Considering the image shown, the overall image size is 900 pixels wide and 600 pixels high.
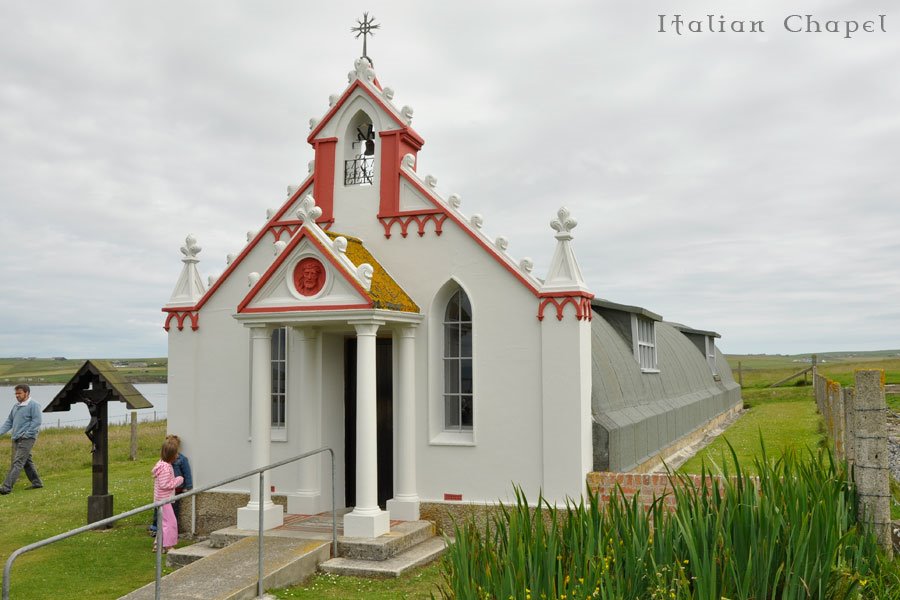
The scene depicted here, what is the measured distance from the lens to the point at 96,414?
14180mm

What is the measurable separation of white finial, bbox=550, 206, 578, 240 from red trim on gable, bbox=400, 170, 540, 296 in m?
0.80

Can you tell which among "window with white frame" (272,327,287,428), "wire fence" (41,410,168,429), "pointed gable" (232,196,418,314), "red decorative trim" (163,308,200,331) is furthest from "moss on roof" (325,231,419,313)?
"wire fence" (41,410,168,429)

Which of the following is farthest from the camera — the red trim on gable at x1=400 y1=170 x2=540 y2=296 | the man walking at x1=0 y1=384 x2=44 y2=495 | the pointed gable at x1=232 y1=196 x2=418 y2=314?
the man walking at x1=0 y1=384 x2=44 y2=495

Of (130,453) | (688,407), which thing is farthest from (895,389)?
(130,453)

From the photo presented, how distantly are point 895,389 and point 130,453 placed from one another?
27.7 metres

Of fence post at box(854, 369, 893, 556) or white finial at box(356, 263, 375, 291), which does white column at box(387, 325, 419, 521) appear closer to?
white finial at box(356, 263, 375, 291)

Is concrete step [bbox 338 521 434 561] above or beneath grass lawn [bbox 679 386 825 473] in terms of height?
beneath

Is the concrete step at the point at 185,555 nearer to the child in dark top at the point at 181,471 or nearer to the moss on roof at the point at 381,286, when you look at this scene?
the child in dark top at the point at 181,471

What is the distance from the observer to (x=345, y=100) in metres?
12.8

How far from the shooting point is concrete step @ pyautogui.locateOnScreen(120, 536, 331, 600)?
8.73 meters

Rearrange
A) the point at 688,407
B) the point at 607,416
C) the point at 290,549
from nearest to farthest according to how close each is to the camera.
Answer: the point at 290,549 < the point at 607,416 < the point at 688,407

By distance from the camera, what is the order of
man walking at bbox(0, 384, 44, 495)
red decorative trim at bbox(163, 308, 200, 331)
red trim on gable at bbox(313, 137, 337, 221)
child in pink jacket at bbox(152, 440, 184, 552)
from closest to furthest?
child in pink jacket at bbox(152, 440, 184, 552) < red trim on gable at bbox(313, 137, 337, 221) < red decorative trim at bbox(163, 308, 200, 331) < man walking at bbox(0, 384, 44, 495)

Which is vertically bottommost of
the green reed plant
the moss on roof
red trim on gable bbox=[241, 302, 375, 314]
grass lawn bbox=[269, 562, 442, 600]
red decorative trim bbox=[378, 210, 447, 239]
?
grass lawn bbox=[269, 562, 442, 600]

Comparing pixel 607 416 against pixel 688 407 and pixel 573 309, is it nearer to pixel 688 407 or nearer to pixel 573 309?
pixel 573 309
